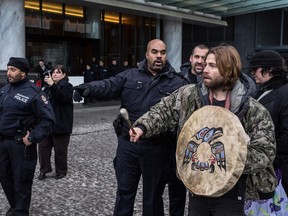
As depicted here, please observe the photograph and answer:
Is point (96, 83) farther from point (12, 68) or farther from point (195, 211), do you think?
point (195, 211)

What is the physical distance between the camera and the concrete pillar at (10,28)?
41.1ft

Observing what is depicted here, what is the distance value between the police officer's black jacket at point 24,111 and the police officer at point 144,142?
0.87m

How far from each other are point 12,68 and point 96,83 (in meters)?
1.13

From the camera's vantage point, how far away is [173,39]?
18391 millimetres

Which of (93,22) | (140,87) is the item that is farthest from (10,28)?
(140,87)

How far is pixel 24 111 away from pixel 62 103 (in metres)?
1.94

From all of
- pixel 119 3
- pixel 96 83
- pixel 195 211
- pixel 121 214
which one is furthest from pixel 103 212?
pixel 119 3

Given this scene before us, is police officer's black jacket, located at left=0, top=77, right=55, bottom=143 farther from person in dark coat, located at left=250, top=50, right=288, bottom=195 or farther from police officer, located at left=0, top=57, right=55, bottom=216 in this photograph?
person in dark coat, located at left=250, top=50, right=288, bottom=195

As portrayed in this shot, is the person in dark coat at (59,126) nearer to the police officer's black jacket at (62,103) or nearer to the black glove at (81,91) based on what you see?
the police officer's black jacket at (62,103)

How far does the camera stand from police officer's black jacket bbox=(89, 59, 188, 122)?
Result: 3.53m

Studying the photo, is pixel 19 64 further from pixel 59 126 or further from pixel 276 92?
pixel 276 92

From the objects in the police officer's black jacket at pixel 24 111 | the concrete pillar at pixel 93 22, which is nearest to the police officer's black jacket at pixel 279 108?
the police officer's black jacket at pixel 24 111

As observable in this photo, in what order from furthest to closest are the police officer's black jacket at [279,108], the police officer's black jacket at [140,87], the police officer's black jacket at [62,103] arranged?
the police officer's black jacket at [62,103] < the police officer's black jacket at [140,87] < the police officer's black jacket at [279,108]

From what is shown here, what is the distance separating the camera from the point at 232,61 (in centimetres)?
251
